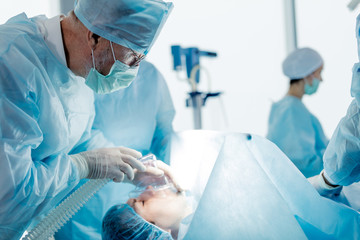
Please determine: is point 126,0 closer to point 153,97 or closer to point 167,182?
point 153,97

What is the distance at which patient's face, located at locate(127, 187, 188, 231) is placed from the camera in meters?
1.42

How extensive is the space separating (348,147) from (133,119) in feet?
3.13

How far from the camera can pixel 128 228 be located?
1.23 m

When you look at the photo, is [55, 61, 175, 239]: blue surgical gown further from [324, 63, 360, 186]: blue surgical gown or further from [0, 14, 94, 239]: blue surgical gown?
[324, 63, 360, 186]: blue surgical gown

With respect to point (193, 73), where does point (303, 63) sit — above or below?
below

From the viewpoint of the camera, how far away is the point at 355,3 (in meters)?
1.42

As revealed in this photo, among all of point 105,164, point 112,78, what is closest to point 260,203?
point 105,164

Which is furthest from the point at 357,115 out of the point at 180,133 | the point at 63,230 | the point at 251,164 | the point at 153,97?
the point at 63,230

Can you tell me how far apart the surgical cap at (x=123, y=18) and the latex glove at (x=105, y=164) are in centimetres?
41

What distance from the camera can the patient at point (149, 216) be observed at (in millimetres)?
1224

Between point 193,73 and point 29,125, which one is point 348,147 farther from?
point 193,73

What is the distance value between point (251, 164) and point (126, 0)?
678mm

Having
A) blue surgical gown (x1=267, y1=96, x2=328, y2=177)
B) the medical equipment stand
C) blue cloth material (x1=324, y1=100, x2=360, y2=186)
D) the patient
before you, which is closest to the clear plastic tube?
the patient

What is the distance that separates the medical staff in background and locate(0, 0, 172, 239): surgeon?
26.4 inches
